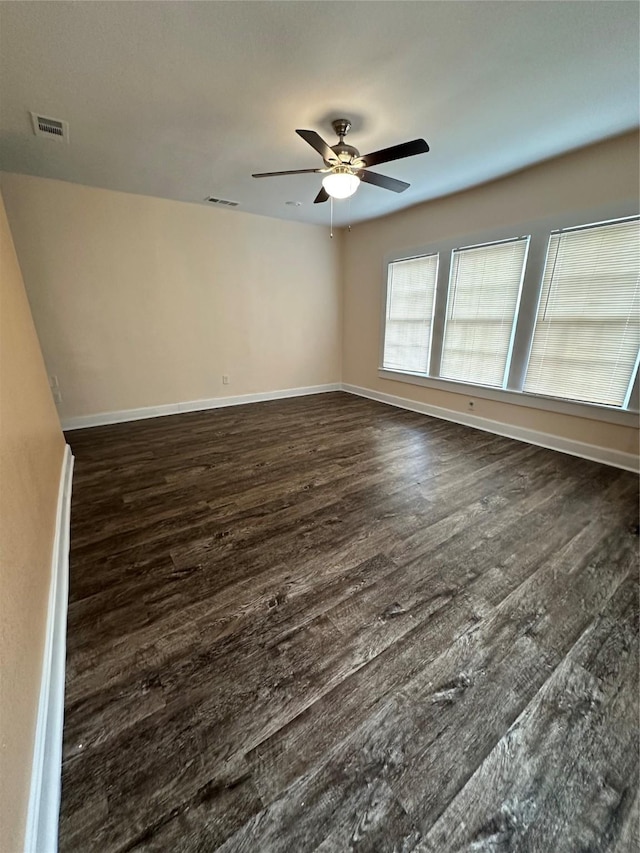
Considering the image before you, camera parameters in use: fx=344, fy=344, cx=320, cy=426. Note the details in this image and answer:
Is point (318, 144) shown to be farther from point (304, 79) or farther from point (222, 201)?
point (222, 201)

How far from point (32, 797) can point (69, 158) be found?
13.8ft

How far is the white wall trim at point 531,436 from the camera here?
3127mm

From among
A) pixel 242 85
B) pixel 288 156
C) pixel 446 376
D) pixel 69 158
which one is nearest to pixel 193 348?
pixel 69 158

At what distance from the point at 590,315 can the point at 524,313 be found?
1.89 feet

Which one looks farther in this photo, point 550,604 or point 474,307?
point 474,307

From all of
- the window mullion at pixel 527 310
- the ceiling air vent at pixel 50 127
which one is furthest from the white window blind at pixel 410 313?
the ceiling air vent at pixel 50 127

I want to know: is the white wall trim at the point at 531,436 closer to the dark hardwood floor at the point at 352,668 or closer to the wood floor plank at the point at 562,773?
the dark hardwood floor at the point at 352,668

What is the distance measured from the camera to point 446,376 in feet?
14.8

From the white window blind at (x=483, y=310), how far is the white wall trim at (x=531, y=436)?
0.46 metres

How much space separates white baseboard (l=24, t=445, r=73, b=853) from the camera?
0.89 meters

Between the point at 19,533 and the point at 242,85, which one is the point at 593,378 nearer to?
the point at 242,85

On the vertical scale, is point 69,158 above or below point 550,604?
above

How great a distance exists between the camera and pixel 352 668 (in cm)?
140

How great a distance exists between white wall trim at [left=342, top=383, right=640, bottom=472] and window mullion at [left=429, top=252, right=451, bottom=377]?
54 centimetres
